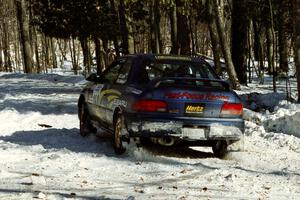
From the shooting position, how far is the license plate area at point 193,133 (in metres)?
7.32

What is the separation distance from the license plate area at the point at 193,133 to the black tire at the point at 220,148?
0.68 meters

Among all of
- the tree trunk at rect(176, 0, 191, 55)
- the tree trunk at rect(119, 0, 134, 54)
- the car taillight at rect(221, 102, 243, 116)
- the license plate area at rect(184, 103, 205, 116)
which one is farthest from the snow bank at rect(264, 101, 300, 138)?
the tree trunk at rect(176, 0, 191, 55)

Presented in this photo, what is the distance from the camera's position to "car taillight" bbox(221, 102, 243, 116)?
24.7ft

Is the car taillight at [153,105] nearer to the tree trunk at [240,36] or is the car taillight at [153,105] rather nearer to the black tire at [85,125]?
the black tire at [85,125]

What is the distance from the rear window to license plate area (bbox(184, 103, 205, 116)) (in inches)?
33.6

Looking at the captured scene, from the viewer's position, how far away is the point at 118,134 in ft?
25.7

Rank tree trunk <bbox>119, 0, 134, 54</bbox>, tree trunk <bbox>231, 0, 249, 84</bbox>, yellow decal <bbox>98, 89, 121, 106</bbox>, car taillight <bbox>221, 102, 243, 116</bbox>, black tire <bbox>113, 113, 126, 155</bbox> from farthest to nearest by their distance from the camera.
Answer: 1. tree trunk <bbox>231, 0, 249, 84</bbox>
2. tree trunk <bbox>119, 0, 134, 54</bbox>
3. yellow decal <bbox>98, 89, 121, 106</bbox>
4. black tire <bbox>113, 113, 126, 155</bbox>
5. car taillight <bbox>221, 102, 243, 116</bbox>

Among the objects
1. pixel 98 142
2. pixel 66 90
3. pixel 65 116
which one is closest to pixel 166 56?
pixel 98 142

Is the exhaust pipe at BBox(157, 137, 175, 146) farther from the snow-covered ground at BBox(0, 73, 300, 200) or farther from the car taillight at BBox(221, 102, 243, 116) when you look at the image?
the car taillight at BBox(221, 102, 243, 116)

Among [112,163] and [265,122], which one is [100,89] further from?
[265,122]

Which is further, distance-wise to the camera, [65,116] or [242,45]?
[242,45]

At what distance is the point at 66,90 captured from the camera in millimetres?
18734

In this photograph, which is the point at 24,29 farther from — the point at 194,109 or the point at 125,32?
the point at 194,109

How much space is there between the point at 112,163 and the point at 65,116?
5694mm
